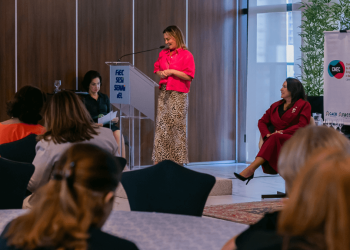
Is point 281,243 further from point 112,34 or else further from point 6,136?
point 112,34

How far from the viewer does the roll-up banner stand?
5.21 m

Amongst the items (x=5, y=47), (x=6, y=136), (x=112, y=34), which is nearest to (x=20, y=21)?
(x=5, y=47)

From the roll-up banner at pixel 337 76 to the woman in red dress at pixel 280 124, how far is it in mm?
540

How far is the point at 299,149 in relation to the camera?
1084 mm

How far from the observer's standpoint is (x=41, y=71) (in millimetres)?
6223

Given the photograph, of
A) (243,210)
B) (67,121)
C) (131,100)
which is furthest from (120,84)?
(67,121)

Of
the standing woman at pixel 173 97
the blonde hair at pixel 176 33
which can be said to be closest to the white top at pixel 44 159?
the standing woman at pixel 173 97

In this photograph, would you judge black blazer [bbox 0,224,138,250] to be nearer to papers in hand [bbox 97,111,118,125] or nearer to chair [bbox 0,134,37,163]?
chair [bbox 0,134,37,163]

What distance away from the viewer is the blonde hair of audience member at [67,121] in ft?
8.00

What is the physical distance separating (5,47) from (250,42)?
15.3 feet

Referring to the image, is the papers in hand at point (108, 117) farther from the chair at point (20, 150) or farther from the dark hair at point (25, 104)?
the chair at point (20, 150)

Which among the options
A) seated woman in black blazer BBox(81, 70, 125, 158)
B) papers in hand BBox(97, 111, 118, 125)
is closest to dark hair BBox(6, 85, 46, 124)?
papers in hand BBox(97, 111, 118, 125)

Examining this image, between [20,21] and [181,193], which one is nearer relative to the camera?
[181,193]

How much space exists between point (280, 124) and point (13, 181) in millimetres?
3446
